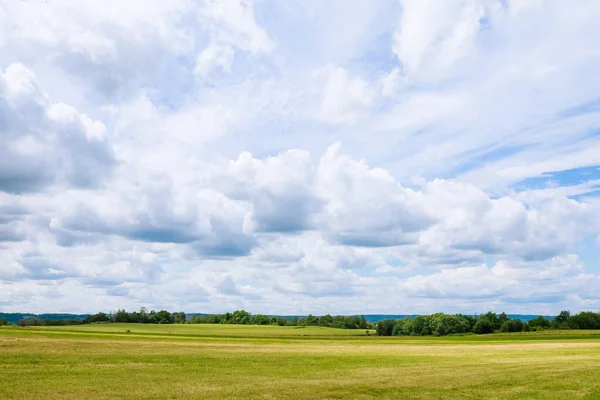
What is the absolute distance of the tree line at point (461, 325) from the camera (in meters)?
174

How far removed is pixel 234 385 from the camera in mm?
31672

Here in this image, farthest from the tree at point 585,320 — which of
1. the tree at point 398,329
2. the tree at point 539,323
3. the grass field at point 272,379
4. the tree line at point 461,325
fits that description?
the grass field at point 272,379

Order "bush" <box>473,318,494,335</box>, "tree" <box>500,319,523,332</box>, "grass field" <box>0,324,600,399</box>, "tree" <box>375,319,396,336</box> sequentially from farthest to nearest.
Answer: "tree" <box>375,319,396,336</box> < "tree" <box>500,319,523,332</box> < "bush" <box>473,318,494,335</box> < "grass field" <box>0,324,600,399</box>

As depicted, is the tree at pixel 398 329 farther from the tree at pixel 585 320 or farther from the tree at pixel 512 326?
the tree at pixel 585 320

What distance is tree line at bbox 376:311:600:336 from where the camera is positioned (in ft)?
570

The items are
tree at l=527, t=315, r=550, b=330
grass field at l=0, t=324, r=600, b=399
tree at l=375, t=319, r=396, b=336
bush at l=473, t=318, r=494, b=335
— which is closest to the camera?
grass field at l=0, t=324, r=600, b=399

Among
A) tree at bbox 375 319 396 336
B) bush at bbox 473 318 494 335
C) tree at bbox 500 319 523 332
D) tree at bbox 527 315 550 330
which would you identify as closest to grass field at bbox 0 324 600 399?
bush at bbox 473 318 494 335

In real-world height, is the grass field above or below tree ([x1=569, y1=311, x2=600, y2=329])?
below

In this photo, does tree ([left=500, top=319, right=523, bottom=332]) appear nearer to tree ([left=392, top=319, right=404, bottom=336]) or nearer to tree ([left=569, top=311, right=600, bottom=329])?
tree ([left=569, top=311, right=600, bottom=329])

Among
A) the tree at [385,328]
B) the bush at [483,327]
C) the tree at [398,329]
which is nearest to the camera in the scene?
the bush at [483,327]

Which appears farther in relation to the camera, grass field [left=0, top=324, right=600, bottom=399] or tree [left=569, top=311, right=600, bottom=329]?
tree [left=569, top=311, right=600, bottom=329]

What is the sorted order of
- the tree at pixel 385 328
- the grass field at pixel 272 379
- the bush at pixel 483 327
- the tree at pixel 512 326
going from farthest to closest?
the tree at pixel 385 328 → the tree at pixel 512 326 → the bush at pixel 483 327 → the grass field at pixel 272 379

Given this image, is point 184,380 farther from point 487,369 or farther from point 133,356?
point 487,369

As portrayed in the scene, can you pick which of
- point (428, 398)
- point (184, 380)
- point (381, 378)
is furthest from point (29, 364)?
point (428, 398)
